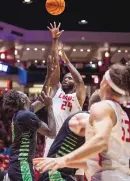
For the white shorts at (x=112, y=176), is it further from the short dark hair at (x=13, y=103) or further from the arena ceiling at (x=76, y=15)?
the arena ceiling at (x=76, y=15)

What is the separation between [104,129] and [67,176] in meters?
0.99

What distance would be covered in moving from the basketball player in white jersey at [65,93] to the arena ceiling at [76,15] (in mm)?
9562

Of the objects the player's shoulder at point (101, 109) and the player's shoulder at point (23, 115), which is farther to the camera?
the player's shoulder at point (23, 115)

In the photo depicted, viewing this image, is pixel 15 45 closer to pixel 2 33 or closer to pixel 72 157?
pixel 2 33

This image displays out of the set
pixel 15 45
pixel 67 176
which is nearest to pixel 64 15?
pixel 15 45

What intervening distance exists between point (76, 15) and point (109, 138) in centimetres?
1497

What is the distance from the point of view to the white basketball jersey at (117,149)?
2.92m

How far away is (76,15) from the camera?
17.5 meters

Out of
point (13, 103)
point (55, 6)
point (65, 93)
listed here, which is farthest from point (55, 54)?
point (13, 103)

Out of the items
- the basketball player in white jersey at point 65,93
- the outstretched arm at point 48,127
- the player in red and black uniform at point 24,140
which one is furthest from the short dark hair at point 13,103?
the basketball player in white jersey at point 65,93

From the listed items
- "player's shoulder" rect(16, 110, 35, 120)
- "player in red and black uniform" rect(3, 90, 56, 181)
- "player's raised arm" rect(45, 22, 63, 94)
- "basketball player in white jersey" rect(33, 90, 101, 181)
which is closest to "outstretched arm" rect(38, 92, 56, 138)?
"player in red and black uniform" rect(3, 90, 56, 181)

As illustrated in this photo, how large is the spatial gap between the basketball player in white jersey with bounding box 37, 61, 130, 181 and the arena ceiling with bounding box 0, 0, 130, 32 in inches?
502

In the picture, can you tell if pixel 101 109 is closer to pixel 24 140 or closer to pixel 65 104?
pixel 24 140

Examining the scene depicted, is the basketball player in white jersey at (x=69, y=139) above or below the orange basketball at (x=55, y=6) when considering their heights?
below
